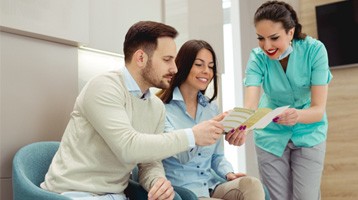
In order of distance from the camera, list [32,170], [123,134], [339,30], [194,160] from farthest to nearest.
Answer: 1. [339,30]
2. [194,160]
3. [32,170]
4. [123,134]

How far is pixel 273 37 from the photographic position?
2.13 metres

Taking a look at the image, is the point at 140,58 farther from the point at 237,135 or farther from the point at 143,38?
the point at 237,135

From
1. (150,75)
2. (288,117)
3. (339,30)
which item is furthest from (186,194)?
(339,30)

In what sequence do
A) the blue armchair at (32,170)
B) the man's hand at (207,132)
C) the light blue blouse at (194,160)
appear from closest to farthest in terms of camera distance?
the blue armchair at (32,170) → the man's hand at (207,132) → the light blue blouse at (194,160)

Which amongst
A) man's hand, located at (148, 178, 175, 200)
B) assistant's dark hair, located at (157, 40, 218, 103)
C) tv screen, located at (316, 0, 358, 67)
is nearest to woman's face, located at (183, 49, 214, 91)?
assistant's dark hair, located at (157, 40, 218, 103)

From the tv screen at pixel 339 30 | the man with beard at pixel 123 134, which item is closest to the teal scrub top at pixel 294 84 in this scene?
the man with beard at pixel 123 134

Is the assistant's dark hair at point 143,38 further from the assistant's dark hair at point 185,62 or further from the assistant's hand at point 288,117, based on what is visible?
the assistant's hand at point 288,117

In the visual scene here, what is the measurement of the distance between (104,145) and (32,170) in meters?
0.35

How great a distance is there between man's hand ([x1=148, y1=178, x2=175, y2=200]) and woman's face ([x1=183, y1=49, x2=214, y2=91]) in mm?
706

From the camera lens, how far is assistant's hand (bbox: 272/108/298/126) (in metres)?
2.03

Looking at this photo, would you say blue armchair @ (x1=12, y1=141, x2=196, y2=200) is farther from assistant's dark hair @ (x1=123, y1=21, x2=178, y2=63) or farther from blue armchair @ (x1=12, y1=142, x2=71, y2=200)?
assistant's dark hair @ (x1=123, y1=21, x2=178, y2=63)

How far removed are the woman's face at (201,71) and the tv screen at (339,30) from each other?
229cm

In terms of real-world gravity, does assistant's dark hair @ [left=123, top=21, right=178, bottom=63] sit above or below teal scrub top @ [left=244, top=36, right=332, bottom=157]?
above

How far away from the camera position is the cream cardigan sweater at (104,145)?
1403 millimetres
